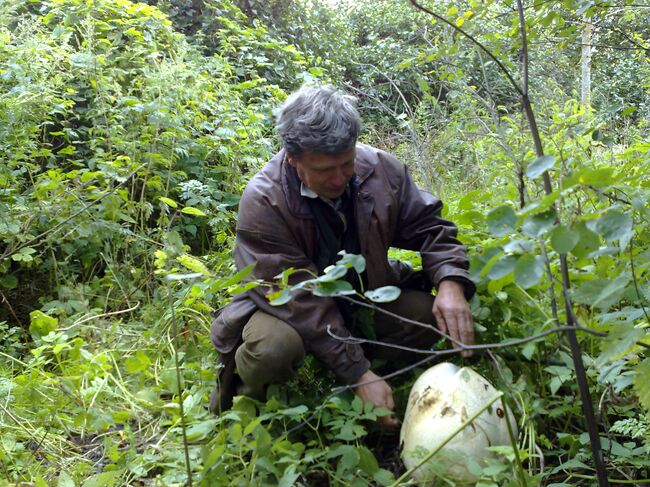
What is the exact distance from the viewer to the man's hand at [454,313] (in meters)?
2.37

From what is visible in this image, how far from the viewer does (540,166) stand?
1193mm

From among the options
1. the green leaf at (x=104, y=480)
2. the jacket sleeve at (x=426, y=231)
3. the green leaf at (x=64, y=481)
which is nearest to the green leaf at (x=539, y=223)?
the jacket sleeve at (x=426, y=231)

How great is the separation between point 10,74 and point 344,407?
3.28 meters

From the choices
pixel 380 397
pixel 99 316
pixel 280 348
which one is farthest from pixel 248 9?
pixel 380 397

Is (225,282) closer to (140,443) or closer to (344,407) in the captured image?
(344,407)

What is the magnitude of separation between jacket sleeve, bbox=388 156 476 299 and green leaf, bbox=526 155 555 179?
1334 mm

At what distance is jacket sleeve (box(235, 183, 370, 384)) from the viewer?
2369 mm

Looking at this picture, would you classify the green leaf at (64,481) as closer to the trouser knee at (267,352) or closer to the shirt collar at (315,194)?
the trouser knee at (267,352)

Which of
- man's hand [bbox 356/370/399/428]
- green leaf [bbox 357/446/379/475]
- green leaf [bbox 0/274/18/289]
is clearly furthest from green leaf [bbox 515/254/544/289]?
green leaf [bbox 0/274/18/289]

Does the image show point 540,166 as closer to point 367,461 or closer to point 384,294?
point 384,294

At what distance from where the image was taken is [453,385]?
81.3 inches

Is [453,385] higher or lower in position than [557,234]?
lower

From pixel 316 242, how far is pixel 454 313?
61 centimetres

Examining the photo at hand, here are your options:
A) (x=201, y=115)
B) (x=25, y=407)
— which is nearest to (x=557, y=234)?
(x=25, y=407)
